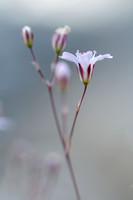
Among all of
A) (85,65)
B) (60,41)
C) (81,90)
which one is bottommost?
(81,90)

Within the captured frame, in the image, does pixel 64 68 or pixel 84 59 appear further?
pixel 64 68

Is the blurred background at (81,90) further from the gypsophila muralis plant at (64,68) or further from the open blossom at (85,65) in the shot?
the open blossom at (85,65)

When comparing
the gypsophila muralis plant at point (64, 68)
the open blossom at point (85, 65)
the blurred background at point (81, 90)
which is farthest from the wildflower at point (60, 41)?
the blurred background at point (81, 90)

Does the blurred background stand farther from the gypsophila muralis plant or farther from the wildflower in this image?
the wildflower

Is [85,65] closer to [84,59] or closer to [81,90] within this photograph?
[84,59]

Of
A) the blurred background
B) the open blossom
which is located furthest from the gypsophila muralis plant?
the blurred background

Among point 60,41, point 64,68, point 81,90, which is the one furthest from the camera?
point 81,90

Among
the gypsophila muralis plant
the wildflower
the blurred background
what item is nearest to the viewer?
the gypsophila muralis plant

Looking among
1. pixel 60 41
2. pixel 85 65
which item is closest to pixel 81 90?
pixel 60 41

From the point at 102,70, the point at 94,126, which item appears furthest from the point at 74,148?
the point at 102,70
